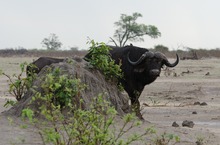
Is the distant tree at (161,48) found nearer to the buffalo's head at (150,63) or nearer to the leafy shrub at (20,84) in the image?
the buffalo's head at (150,63)

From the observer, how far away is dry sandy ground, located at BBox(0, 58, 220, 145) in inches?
294

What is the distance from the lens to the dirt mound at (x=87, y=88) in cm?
852

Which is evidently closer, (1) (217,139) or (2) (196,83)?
(1) (217,139)

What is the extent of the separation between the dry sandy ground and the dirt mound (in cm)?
40

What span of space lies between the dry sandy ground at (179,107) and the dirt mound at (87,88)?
40 cm

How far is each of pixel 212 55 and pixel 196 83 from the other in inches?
748

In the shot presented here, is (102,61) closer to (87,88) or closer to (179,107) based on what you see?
(87,88)

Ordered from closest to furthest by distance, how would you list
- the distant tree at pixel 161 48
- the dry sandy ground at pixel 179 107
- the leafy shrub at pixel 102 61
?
the dry sandy ground at pixel 179 107
the leafy shrub at pixel 102 61
the distant tree at pixel 161 48

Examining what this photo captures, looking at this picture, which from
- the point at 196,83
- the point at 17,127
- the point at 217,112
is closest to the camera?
the point at 17,127

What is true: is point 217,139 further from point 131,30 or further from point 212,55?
point 131,30

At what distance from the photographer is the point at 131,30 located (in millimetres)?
52281

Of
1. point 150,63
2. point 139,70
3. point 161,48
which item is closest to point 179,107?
point 139,70

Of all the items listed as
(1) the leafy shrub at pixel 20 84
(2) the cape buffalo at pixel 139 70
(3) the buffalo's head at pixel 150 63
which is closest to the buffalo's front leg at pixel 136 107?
(2) the cape buffalo at pixel 139 70

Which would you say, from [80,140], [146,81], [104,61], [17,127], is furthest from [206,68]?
[80,140]
